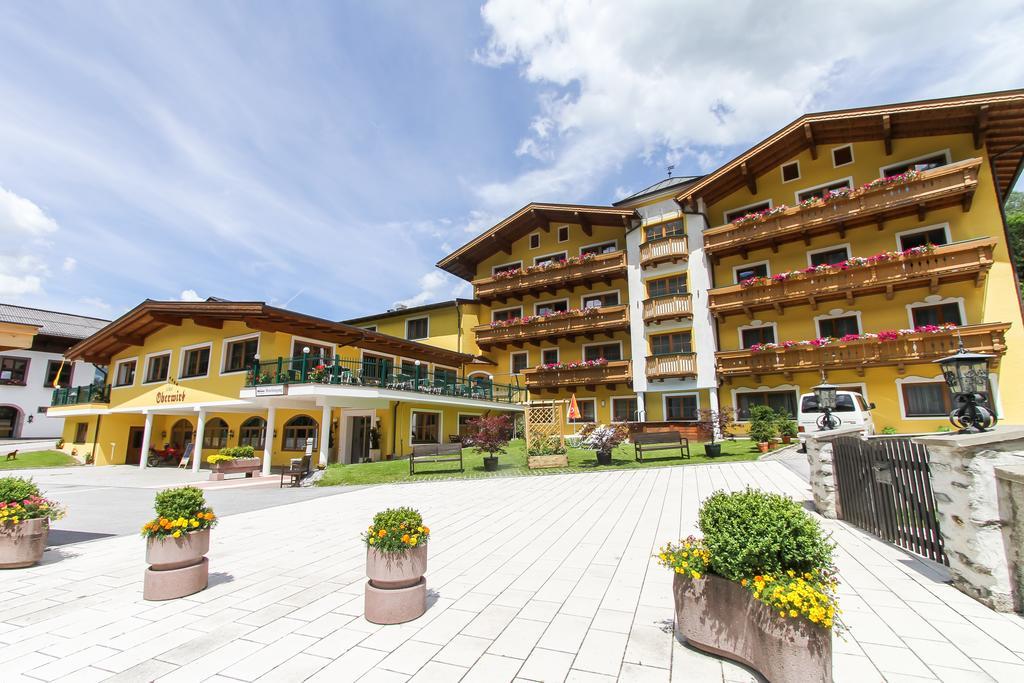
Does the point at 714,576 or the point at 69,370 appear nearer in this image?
the point at 714,576

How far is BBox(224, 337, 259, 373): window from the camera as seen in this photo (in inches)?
796

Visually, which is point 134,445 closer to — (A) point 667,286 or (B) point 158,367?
(B) point 158,367

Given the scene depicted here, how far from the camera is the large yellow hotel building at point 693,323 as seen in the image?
1928 centimetres

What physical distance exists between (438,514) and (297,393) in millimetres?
9855

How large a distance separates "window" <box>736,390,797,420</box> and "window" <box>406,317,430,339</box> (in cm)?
2082

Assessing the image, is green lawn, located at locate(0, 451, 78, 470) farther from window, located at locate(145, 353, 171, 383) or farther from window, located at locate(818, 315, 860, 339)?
window, located at locate(818, 315, 860, 339)

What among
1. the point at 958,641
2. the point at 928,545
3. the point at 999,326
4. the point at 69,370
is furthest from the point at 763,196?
the point at 69,370

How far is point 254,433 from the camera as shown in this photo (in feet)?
75.6

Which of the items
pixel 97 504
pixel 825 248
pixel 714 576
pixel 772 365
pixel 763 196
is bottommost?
pixel 97 504

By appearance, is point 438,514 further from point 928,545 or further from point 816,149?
point 816,149

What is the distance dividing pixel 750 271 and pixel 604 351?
952 cm

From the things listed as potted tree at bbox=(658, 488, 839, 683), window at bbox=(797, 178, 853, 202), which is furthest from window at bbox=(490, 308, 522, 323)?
potted tree at bbox=(658, 488, 839, 683)

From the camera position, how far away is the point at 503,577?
5.71m

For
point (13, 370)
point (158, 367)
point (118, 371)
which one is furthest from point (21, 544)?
point (13, 370)
